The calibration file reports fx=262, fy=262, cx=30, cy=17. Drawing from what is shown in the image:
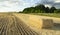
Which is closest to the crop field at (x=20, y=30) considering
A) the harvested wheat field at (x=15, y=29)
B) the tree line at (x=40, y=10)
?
the harvested wheat field at (x=15, y=29)

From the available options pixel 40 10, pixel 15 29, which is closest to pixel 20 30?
pixel 15 29

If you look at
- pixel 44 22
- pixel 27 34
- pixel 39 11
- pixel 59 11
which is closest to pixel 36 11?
pixel 39 11

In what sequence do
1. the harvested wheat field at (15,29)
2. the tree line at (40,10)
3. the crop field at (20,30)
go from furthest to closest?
the tree line at (40,10) < the crop field at (20,30) < the harvested wheat field at (15,29)

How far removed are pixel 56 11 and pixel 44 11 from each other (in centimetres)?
273

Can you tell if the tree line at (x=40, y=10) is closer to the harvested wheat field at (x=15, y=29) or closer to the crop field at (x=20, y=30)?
the harvested wheat field at (x=15, y=29)

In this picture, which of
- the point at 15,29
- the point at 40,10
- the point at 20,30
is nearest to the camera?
the point at 20,30

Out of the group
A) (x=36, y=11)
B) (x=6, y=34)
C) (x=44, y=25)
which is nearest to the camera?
(x=6, y=34)

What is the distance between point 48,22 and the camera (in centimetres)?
1956

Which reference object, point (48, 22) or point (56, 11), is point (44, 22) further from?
point (56, 11)

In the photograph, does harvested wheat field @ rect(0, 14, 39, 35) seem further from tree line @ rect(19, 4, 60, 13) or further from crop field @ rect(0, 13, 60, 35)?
tree line @ rect(19, 4, 60, 13)

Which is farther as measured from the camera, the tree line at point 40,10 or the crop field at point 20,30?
the tree line at point 40,10

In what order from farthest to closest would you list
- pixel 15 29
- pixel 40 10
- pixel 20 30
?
pixel 40 10 < pixel 15 29 < pixel 20 30

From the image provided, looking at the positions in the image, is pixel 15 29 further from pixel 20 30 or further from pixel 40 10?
pixel 40 10

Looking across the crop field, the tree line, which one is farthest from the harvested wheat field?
the tree line
